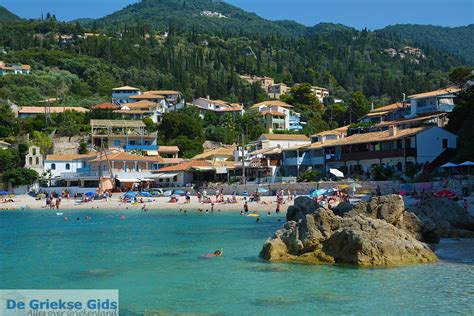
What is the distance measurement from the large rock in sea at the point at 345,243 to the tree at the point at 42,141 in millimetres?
60458

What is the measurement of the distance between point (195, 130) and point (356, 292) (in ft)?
235

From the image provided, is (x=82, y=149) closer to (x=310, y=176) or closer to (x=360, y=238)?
(x=310, y=176)

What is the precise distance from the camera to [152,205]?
56.6 meters

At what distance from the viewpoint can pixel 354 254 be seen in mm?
20984

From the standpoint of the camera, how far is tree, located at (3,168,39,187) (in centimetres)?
6931

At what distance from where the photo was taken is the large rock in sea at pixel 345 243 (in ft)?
68.2

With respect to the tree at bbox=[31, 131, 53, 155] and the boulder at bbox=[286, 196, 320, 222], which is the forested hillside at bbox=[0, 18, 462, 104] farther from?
the boulder at bbox=[286, 196, 320, 222]

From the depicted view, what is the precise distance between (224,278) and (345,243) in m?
4.60

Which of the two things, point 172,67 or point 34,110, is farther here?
point 172,67

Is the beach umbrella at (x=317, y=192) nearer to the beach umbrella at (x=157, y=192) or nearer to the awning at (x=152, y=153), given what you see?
the beach umbrella at (x=157, y=192)

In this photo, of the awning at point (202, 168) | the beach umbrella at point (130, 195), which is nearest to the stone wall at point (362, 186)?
the awning at point (202, 168)

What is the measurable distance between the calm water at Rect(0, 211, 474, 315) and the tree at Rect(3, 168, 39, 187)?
126ft

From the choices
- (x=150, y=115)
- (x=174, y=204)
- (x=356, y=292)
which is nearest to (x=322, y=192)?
(x=174, y=204)

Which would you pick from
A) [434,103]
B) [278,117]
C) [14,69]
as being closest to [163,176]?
[434,103]
